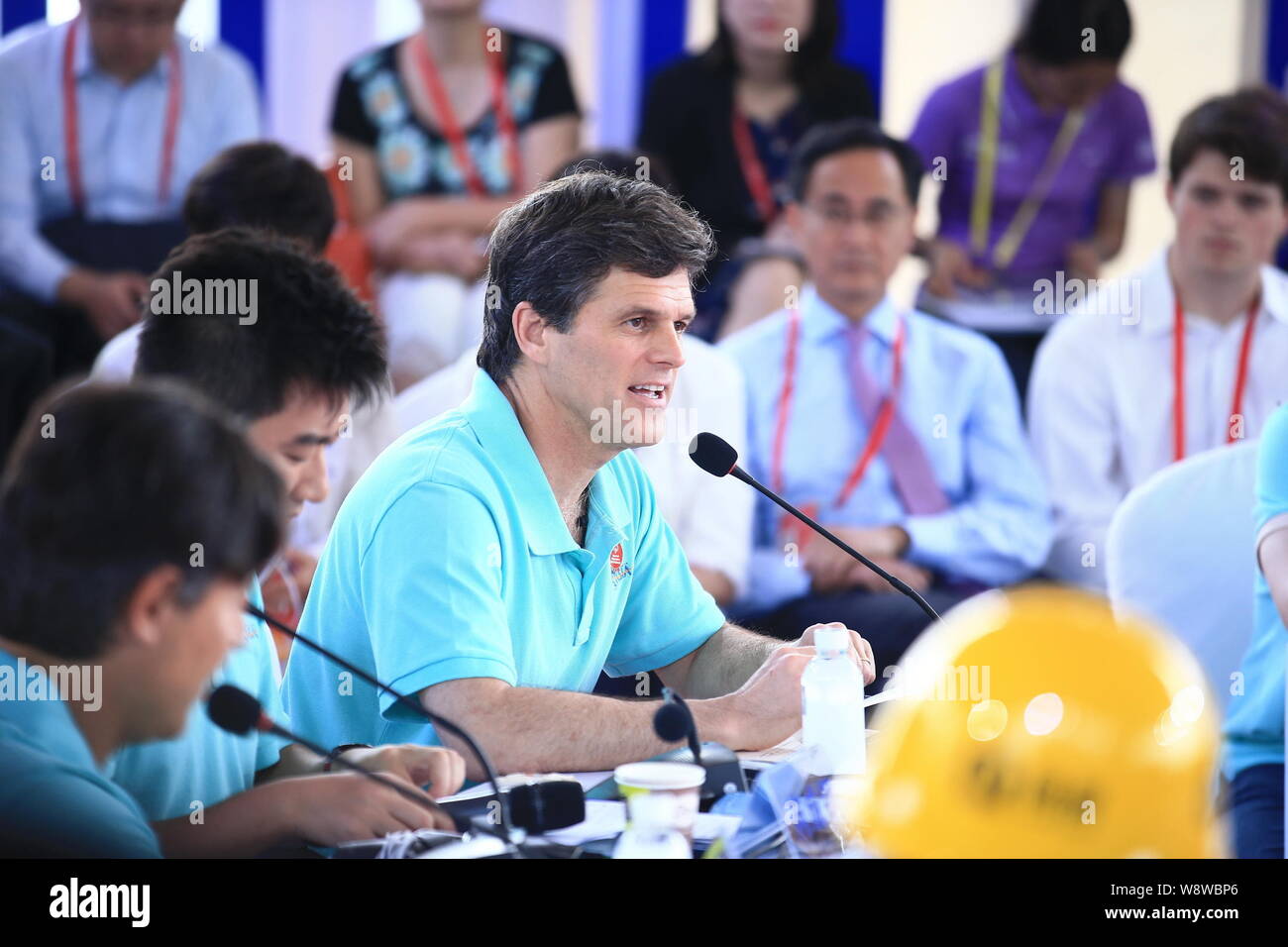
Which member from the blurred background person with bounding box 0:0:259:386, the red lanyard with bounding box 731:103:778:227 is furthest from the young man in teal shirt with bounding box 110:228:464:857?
the red lanyard with bounding box 731:103:778:227

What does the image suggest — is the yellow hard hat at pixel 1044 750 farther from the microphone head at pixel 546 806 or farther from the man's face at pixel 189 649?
the man's face at pixel 189 649

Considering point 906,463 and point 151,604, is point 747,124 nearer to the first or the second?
point 906,463

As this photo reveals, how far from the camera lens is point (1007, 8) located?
191 inches

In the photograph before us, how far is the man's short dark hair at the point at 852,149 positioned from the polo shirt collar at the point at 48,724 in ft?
8.56

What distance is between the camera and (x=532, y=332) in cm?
200

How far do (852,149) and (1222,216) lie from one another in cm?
86

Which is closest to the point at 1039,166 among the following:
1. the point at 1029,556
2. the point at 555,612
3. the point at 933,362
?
the point at 933,362

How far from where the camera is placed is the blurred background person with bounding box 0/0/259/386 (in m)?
3.54

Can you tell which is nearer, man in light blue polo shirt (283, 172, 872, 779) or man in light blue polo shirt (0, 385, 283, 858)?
man in light blue polo shirt (0, 385, 283, 858)

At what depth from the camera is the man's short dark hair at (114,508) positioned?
121 centimetres

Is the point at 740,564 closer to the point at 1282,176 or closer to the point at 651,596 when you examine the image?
the point at 651,596

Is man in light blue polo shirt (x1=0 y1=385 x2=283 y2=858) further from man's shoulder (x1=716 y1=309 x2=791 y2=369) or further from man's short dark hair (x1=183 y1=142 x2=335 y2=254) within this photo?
man's shoulder (x1=716 y1=309 x2=791 y2=369)

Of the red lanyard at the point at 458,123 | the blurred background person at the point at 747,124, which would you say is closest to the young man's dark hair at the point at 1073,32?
the blurred background person at the point at 747,124

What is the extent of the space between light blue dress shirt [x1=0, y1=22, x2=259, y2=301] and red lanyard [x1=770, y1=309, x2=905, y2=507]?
1555mm
